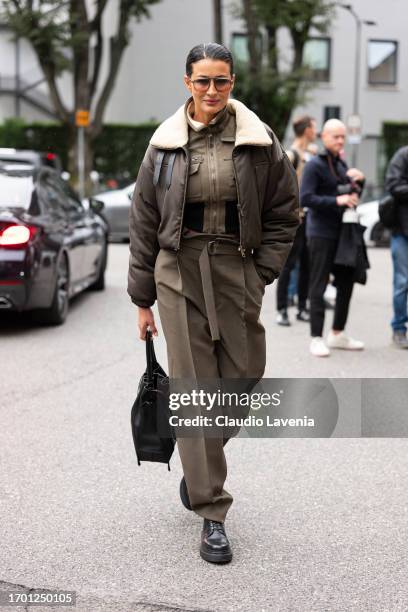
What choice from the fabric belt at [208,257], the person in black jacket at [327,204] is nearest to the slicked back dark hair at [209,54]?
the fabric belt at [208,257]

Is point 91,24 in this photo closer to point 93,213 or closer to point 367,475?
point 93,213

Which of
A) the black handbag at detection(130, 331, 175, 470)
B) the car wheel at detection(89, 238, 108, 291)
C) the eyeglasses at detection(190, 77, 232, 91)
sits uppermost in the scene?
the eyeglasses at detection(190, 77, 232, 91)

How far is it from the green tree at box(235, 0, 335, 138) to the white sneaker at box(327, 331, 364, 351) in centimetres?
2093

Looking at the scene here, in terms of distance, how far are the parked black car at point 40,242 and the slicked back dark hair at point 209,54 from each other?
16.2 ft

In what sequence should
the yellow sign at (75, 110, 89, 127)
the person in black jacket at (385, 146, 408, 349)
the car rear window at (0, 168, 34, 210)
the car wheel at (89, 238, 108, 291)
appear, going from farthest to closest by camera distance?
the yellow sign at (75, 110, 89, 127)
the car wheel at (89, 238, 108, 291)
the car rear window at (0, 168, 34, 210)
the person in black jacket at (385, 146, 408, 349)

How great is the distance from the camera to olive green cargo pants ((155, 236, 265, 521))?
3.83 metres

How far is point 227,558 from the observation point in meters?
3.74

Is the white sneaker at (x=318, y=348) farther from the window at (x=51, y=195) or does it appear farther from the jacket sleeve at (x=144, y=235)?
the jacket sleeve at (x=144, y=235)

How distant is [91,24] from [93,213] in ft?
57.0

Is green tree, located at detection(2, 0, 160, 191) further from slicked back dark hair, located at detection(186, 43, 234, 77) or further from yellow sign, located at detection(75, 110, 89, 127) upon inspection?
slicked back dark hair, located at detection(186, 43, 234, 77)

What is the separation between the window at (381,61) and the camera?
41.3m

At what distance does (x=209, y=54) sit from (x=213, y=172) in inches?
17.6

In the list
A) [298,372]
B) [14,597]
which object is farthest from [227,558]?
[298,372]

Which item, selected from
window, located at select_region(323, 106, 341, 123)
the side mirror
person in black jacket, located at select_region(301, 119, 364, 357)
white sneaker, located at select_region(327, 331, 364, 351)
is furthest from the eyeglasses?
window, located at select_region(323, 106, 341, 123)
